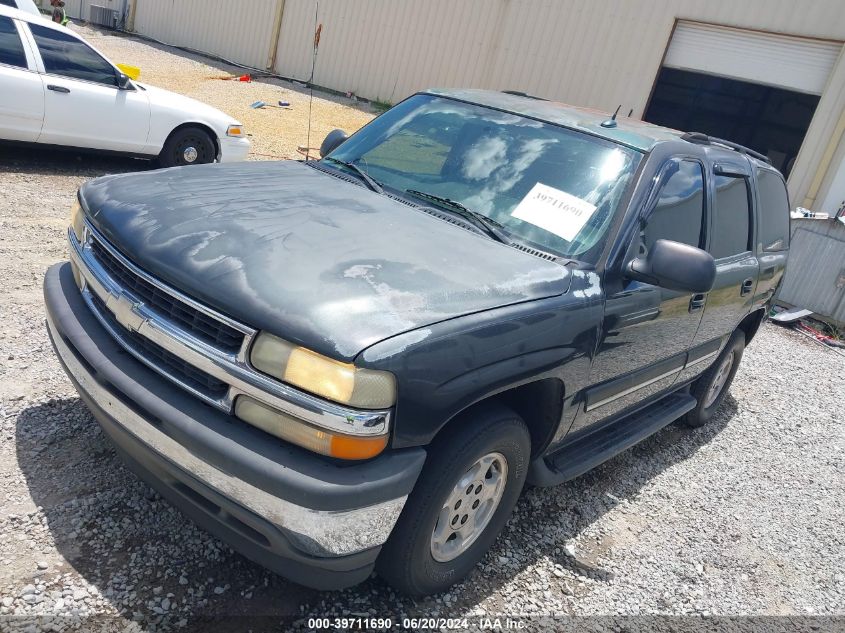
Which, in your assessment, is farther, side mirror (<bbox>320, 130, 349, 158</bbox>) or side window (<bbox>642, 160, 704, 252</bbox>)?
side mirror (<bbox>320, 130, 349, 158</bbox>)

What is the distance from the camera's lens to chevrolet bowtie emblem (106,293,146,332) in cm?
246

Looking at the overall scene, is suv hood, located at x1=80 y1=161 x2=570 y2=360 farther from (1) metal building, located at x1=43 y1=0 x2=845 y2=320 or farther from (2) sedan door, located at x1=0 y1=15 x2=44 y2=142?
(1) metal building, located at x1=43 y1=0 x2=845 y2=320

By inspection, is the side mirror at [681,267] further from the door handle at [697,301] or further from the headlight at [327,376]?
the headlight at [327,376]

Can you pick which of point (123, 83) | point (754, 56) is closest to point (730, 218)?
point (123, 83)

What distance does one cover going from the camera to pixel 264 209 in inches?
112

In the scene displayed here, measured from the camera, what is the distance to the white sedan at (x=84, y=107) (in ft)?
23.2

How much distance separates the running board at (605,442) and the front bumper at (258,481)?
1.10m

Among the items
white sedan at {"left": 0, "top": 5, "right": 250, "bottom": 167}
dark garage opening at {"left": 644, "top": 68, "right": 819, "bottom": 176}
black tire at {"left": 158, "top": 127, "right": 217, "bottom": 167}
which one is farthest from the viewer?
dark garage opening at {"left": 644, "top": 68, "right": 819, "bottom": 176}

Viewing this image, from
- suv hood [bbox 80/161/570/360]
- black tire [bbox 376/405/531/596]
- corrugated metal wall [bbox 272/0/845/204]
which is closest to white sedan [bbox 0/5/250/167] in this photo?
suv hood [bbox 80/161/570/360]

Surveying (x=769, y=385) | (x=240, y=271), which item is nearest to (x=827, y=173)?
(x=769, y=385)

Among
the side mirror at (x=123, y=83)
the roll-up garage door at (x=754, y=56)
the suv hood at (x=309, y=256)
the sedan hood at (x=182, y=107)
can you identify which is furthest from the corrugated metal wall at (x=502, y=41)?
the suv hood at (x=309, y=256)

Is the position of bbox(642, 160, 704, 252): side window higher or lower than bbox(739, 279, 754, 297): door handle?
higher

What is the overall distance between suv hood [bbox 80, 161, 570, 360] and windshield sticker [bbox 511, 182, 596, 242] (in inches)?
10.7

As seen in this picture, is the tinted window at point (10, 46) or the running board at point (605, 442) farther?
the tinted window at point (10, 46)
